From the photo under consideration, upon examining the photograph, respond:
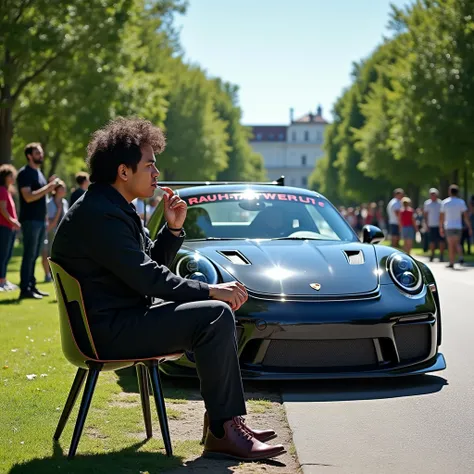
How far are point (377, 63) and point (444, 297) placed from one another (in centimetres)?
4702

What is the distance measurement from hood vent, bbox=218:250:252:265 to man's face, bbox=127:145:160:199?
2201mm

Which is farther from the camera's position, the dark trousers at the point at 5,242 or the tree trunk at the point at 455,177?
the tree trunk at the point at 455,177

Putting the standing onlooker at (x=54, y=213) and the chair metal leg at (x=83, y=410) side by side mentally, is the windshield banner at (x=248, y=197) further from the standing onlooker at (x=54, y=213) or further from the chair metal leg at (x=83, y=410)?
the standing onlooker at (x=54, y=213)

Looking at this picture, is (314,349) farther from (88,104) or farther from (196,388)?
(88,104)

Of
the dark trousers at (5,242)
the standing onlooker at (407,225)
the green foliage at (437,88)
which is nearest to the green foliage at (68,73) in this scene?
the green foliage at (437,88)

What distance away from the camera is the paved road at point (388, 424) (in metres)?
4.63

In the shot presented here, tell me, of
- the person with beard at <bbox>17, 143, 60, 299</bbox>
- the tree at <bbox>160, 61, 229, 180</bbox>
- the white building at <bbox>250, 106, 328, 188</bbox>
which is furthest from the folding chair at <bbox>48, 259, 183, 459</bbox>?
the white building at <bbox>250, 106, 328, 188</bbox>

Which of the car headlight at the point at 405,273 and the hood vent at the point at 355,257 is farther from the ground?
the hood vent at the point at 355,257

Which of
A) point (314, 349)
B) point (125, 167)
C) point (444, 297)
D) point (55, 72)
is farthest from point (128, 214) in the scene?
point (55, 72)

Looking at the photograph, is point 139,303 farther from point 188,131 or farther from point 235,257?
point 188,131

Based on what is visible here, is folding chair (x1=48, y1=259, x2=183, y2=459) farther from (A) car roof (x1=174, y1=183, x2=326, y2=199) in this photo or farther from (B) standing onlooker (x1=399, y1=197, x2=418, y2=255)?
(B) standing onlooker (x1=399, y1=197, x2=418, y2=255)

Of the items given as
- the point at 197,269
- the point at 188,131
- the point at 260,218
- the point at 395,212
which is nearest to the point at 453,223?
the point at 395,212

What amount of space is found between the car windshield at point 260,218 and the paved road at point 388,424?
4.94ft

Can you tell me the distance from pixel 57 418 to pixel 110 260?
139 cm
